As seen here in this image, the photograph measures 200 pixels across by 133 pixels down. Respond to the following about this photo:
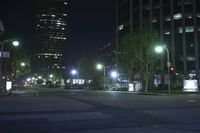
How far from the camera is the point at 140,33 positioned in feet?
238

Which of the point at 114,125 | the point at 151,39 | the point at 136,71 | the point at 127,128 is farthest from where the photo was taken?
the point at 136,71

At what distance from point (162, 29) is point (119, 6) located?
22147 millimetres

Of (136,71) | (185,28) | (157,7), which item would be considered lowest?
(136,71)

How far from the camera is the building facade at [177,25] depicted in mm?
105500

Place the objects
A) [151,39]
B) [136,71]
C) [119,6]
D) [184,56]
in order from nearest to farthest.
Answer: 1. [151,39]
2. [136,71]
3. [184,56]
4. [119,6]

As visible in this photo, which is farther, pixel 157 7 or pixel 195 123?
pixel 157 7

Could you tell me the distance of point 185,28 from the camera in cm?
10688

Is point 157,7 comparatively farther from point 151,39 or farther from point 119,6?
point 151,39

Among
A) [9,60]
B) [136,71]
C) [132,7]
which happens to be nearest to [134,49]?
[136,71]

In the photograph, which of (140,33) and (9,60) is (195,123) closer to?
(140,33)

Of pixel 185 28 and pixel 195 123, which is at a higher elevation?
pixel 185 28

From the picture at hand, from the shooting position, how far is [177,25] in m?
108

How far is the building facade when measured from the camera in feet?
346

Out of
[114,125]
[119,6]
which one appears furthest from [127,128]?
[119,6]
